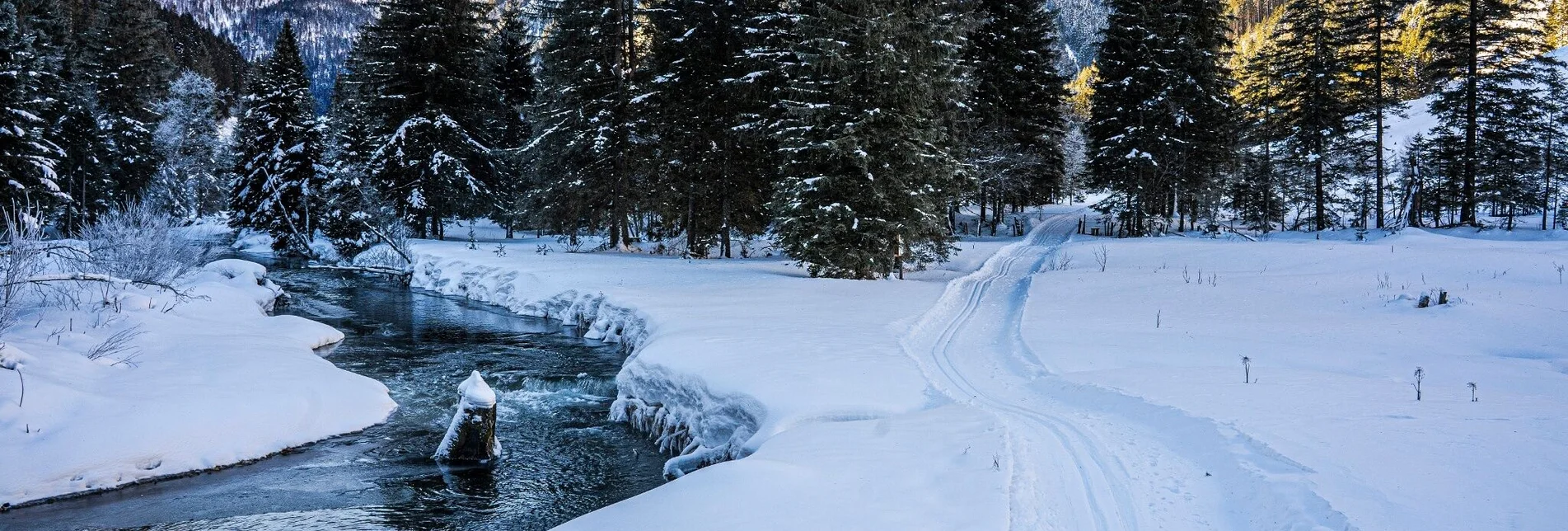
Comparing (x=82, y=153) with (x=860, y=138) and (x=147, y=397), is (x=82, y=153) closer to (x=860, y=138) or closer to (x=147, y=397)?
(x=147, y=397)

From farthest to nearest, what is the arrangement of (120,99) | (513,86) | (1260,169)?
(513,86) < (120,99) < (1260,169)

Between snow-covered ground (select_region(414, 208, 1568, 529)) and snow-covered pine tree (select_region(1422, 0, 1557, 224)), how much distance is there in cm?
1035

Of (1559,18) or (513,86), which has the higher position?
(1559,18)

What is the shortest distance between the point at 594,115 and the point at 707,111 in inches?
233

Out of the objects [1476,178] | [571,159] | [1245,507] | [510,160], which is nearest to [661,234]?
[571,159]

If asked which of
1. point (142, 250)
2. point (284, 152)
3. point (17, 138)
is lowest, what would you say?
point (142, 250)

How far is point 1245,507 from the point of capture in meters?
5.71

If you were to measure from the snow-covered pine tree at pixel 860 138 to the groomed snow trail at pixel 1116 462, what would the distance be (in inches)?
348

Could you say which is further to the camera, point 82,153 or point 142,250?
point 82,153

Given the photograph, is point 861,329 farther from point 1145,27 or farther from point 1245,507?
point 1145,27

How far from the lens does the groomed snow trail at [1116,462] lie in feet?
18.3

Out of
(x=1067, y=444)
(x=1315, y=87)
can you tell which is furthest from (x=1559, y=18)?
(x=1067, y=444)

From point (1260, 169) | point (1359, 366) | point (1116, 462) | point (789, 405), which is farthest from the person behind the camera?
point (1260, 169)

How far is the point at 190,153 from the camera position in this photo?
54375 mm
